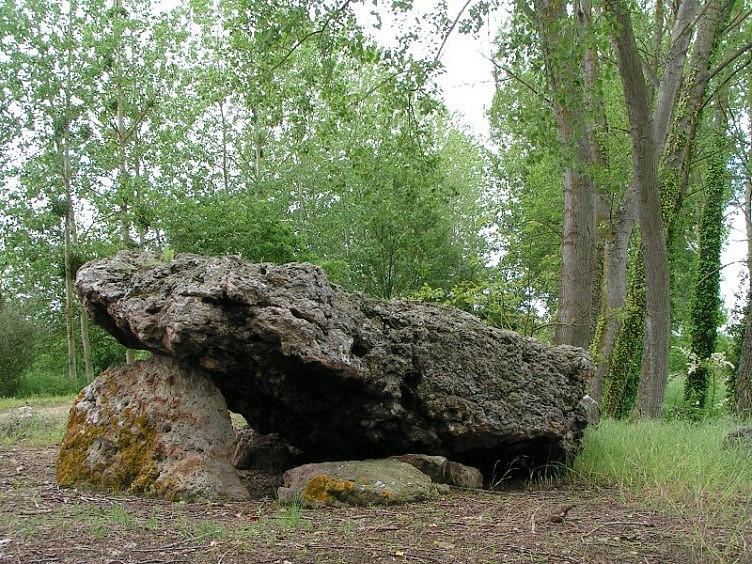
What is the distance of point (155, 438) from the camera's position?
18.0ft

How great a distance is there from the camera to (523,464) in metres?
6.54

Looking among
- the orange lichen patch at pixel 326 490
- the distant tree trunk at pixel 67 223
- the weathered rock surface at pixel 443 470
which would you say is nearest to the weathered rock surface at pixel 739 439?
the weathered rock surface at pixel 443 470

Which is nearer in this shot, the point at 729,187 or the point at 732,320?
the point at 732,320

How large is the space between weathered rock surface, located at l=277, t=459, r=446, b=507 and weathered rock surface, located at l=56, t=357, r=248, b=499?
52 centimetres

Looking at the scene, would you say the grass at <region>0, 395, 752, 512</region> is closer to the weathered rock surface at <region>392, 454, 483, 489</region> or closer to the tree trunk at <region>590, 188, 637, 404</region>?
the weathered rock surface at <region>392, 454, 483, 489</region>

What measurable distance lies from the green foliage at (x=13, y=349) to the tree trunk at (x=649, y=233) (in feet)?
58.0

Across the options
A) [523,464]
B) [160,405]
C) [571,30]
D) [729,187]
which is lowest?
[523,464]

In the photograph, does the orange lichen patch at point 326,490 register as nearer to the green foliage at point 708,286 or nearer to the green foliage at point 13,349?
the green foliage at point 708,286

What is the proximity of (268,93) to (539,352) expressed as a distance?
474 centimetres

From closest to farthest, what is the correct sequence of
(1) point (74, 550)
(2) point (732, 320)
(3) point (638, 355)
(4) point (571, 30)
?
(1) point (74, 550) → (4) point (571, 30) → (3) point (638, 355) → (2) point (732, 320)

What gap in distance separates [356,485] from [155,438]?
1736 mm

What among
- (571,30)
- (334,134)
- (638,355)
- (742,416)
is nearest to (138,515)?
(571,30)

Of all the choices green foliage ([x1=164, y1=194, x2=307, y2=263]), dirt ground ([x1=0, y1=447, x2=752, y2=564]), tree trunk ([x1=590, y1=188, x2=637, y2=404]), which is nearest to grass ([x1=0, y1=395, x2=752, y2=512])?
dirt ground ([x1=0, y1=447, x2=752, y2=564])

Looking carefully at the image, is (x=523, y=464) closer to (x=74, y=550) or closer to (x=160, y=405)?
(x=160, y=405)
